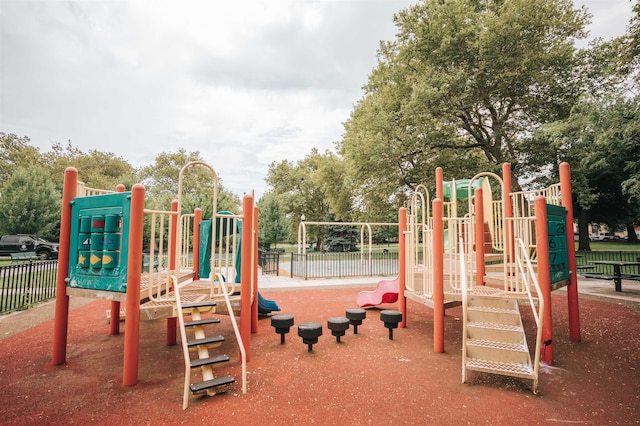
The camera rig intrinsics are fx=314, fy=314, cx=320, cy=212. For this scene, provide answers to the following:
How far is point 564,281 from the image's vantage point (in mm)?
5953

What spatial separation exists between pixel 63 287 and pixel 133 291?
1678 mm

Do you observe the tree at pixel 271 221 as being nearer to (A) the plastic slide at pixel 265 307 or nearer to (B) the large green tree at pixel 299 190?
(B) the large green tree at pixel 299 190

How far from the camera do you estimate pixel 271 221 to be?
3644 cm

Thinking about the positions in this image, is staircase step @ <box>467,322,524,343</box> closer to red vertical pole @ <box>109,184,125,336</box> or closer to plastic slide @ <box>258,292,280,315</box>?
plastic slide @ <box>258,292,280,315</box>

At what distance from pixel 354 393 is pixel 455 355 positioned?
7.59 feet

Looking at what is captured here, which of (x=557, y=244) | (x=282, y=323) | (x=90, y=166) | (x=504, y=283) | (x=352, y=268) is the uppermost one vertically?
(x=90, y=166)

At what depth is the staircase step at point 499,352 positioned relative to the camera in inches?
166

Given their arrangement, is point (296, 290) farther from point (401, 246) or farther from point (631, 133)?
point (631, 133)

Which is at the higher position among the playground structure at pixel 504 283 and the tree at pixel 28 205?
the tree at pixel 28 205

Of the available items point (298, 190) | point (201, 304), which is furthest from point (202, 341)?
point (298, 190)

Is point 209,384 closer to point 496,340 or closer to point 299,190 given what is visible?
point 496,340

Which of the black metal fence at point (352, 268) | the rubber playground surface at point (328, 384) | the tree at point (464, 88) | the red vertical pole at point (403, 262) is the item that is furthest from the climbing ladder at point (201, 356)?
the tree at point (464, 88)

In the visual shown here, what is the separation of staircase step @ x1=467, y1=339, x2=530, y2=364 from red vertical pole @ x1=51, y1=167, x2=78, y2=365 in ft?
19.9

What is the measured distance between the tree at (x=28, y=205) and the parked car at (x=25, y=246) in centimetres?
308
